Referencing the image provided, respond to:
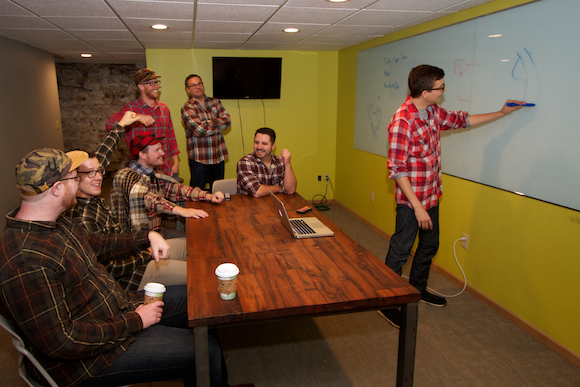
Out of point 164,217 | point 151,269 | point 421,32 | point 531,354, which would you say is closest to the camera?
point 151,269

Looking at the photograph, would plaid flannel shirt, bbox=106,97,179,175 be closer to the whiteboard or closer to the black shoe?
the black shoe

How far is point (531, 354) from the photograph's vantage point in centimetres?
237

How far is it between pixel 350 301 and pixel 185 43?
4.14 metres

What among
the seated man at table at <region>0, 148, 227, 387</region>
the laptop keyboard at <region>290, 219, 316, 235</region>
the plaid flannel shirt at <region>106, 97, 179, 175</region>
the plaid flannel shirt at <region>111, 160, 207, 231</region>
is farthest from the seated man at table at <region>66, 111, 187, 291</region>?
the plaid flannel shirt at <region>106, 97, 179, 175</region>

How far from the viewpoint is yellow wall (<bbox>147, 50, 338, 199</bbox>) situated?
17.1 feet

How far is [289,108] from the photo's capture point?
5.64m

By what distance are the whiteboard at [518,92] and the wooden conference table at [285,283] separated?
4.52 ft

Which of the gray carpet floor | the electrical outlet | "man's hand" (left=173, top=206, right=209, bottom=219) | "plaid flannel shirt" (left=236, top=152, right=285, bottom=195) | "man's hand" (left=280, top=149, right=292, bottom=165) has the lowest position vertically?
the gray carpet floor

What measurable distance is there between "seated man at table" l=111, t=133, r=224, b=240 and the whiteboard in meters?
1.96

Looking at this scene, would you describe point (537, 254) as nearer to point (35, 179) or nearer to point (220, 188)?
point (220, 188)

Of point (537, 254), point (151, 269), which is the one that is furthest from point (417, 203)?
point (151, 269)

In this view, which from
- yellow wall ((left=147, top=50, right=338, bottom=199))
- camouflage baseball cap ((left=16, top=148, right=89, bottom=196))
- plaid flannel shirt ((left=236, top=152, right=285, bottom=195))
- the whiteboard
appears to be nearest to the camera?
camouflage baseball cap ((left=16, top=148, right=89, bottom=196))

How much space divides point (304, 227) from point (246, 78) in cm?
354

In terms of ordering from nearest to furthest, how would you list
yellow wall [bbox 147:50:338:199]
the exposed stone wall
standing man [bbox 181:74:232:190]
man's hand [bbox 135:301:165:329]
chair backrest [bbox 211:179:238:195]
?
1. man's hand [bbox 135:301:165:329]
2. chair backrest [bbox 211:179:238:195]
3. standing man [bbox 181:74:232:190]
4. yellow wall [bbox 147:50:338:199]
5. the exposed stone wall
